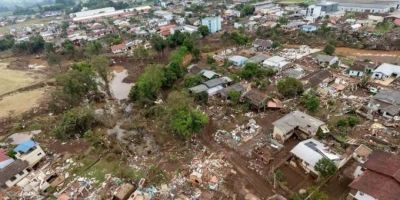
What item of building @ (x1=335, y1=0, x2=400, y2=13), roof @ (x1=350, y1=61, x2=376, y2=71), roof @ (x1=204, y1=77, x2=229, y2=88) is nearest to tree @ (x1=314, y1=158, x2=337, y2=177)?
roof @ (x1=204, y1=77, x2=229, y2=88)

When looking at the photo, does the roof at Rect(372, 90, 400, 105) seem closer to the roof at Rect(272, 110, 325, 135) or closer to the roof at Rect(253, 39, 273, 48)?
the roof at Rect(272, 110, 325, 135)

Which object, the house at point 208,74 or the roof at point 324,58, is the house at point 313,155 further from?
the roof at point 324,58

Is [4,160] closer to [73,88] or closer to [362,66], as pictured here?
[73,88]

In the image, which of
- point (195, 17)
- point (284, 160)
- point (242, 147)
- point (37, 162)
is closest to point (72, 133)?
point (37, 162)

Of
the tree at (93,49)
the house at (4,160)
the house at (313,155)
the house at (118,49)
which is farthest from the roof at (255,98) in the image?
the house at (118,49)

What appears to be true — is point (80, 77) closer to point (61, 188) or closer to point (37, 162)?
point (37, 162)

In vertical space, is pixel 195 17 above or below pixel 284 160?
above

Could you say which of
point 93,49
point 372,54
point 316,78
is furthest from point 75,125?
point 372,54
